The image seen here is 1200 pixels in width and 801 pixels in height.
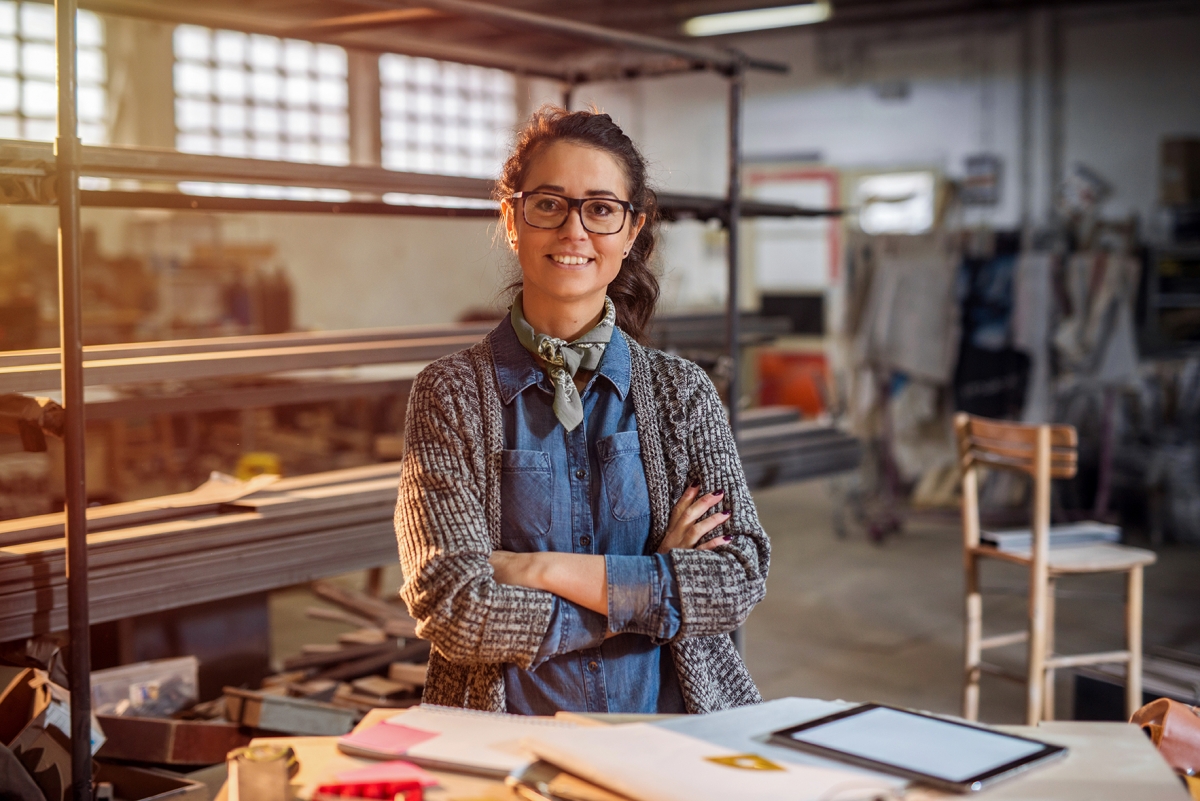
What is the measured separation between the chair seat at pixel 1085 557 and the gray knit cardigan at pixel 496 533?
2018 millimetres

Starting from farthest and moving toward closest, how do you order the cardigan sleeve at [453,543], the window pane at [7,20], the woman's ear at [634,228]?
the window pane at [7,20]
the woman's ear at [634,228]
the cardigan sleeve at [453,543]

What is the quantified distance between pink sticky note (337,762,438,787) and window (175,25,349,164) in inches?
325

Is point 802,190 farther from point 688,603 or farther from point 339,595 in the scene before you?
point 688,603

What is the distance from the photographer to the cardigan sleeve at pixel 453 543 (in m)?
1.45

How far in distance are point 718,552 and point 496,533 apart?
0.32 m

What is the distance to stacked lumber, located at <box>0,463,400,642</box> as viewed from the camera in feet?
6.93

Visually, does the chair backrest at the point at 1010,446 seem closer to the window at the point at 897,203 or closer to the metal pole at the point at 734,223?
the metal pole at the point at 734,223

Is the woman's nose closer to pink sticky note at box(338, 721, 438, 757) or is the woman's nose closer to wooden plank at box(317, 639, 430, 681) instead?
pink sticky note at box(338, 721, 438, 757)

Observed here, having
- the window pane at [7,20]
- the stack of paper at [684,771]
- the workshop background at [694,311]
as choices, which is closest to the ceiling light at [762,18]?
the workshop background at [694,311]

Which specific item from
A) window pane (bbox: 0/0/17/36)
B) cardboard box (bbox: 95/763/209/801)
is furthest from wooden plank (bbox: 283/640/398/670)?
window pane (bbox: 0/0/17/36)

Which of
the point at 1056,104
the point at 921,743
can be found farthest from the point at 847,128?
the point at 921,743

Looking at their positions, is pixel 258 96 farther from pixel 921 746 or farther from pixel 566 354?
pixel 921 746

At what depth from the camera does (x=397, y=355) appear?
2.90m

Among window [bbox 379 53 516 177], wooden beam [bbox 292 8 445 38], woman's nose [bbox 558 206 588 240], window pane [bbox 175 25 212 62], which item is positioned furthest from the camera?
window [bbox 379 53 516 177]
